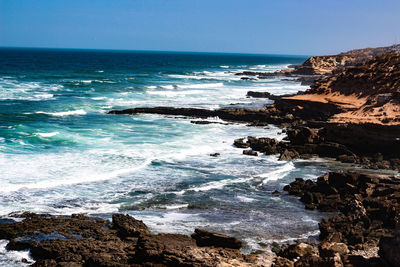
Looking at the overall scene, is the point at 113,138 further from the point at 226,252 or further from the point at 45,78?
the point at 45,78

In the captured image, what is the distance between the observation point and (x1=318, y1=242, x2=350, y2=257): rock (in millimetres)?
12109

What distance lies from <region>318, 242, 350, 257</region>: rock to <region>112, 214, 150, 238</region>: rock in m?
5.63

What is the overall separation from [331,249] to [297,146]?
16.0 metres

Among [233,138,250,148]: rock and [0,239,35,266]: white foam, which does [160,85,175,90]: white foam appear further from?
[0,239,35,266]: white foam

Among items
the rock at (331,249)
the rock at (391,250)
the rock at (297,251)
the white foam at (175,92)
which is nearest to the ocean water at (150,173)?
the rock at (297,251)

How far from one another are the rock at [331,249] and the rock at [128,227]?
5626 millimetres

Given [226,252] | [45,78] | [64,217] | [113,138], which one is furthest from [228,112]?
[45,78]

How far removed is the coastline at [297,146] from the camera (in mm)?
11961

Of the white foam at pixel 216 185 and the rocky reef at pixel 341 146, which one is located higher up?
the rocky reef at pixel 341 146

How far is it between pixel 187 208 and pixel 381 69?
79.1ft

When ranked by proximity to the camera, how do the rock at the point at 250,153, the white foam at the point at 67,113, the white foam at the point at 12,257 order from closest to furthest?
the white foam at the point at 12,257, the rock at the point at 250,153, the white foam at the point at 67,113

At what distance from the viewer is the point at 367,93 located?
112 feet

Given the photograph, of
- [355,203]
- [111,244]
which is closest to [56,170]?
[111,244]

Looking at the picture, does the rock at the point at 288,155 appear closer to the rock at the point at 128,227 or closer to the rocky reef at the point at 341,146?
the rocky reef at the point at 341,146
